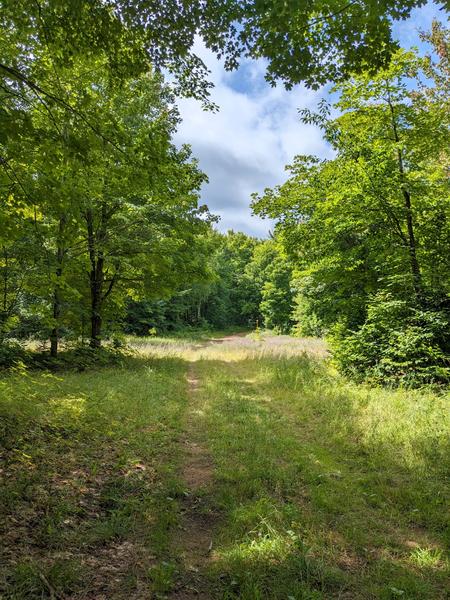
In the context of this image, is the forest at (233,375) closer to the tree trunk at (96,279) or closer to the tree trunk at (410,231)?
the tree trunk at (410,231)

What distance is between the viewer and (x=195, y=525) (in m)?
4.16

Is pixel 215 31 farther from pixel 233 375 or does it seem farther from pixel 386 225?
pixel 233 375

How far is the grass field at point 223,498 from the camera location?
321 cm

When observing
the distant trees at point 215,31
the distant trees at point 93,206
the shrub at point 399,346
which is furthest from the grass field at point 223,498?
the distant trees at point 215,31

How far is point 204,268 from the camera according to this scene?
16859mm

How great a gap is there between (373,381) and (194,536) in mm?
7575

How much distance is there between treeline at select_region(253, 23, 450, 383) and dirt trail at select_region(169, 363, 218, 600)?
6.04m

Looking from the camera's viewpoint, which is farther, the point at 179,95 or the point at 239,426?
the point at 239,426

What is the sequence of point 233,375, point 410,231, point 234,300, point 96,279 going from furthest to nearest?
1. point 234,300
2. point 96,279
3. point 233,375
4. point 410,231

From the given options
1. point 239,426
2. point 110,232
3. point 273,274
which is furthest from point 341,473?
point 273,274

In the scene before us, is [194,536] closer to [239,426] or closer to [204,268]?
[239,426]

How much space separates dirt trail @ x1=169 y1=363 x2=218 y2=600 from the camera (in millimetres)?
3199

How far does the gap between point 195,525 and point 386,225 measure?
916 centimetres

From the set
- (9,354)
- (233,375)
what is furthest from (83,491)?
(233,375)
